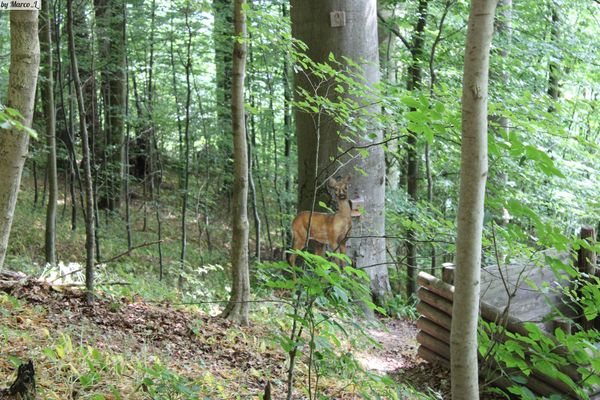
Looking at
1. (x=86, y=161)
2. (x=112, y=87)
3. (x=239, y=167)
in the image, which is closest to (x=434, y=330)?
(x=239, y=167)

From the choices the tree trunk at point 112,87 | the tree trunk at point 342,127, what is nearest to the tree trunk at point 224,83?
the tree trunk at point 112,87

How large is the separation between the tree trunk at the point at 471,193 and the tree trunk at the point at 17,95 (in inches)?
96.9

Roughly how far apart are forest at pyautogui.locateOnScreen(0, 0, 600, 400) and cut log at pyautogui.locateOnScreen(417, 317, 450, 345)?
0.02 meters

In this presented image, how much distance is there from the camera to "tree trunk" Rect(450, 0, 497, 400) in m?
2.04

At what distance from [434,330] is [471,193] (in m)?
3.75

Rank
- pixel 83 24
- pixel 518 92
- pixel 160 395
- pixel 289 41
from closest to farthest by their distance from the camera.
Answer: pixel 160 395
pixel 289 41
pixel 518 92
pixel 83 24

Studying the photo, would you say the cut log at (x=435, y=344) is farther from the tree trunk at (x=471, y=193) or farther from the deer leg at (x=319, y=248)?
the tree trunk at (x=471, y=193)

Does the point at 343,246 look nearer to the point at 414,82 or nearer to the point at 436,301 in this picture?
the point at 436,301

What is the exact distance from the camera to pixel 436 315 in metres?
5.53

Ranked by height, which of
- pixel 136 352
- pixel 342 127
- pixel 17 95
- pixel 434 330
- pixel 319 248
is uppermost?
pixel 17 95

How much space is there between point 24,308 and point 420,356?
3.70m

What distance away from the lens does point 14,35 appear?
3.29 m

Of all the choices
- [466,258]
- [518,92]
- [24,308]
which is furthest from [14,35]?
[518,92]

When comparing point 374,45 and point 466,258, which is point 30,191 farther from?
point 466,258
